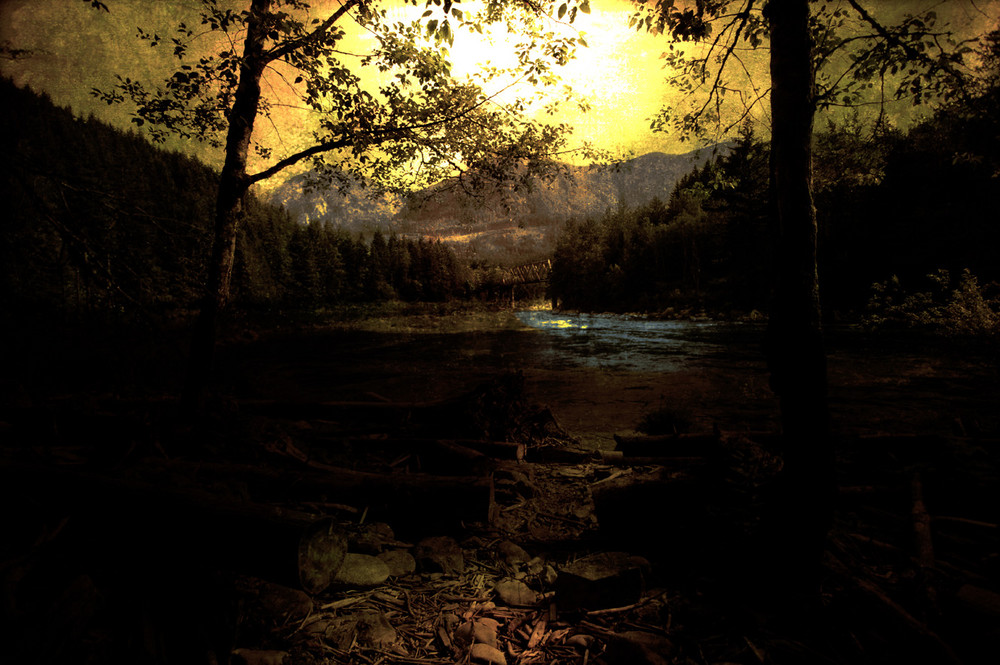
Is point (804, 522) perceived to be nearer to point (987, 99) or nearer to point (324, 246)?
point (987, 99)

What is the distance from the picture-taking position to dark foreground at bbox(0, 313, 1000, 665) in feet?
7.71

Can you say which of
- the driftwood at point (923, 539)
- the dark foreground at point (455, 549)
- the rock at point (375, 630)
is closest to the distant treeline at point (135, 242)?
the dark foreground at point (455, 549)

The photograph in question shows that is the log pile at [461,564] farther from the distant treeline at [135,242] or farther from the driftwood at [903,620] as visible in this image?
the distant treeline at [135,242]

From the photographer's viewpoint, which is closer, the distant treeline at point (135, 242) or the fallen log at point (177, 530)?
the fallen log at point (177, 530)

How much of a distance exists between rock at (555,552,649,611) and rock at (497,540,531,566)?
0.88 meters

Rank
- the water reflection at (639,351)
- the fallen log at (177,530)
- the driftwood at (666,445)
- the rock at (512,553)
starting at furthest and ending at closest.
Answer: the water reflection at (639,351)
the driftwood at (666,445)
the rock at (512,553)
the fallen log at (177,530)

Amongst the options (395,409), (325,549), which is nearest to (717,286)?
(395,409)

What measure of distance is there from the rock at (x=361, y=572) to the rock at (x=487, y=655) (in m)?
1.15

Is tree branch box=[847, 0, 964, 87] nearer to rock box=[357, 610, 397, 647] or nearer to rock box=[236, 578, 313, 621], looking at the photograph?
rock box=[357, 610, 397, 647]

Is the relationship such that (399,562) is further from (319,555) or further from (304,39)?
(304,39)

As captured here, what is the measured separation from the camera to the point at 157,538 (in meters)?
2.73

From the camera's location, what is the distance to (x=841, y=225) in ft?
115

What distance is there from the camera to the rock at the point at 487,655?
2529 millimetres

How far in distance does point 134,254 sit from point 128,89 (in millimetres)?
5015
